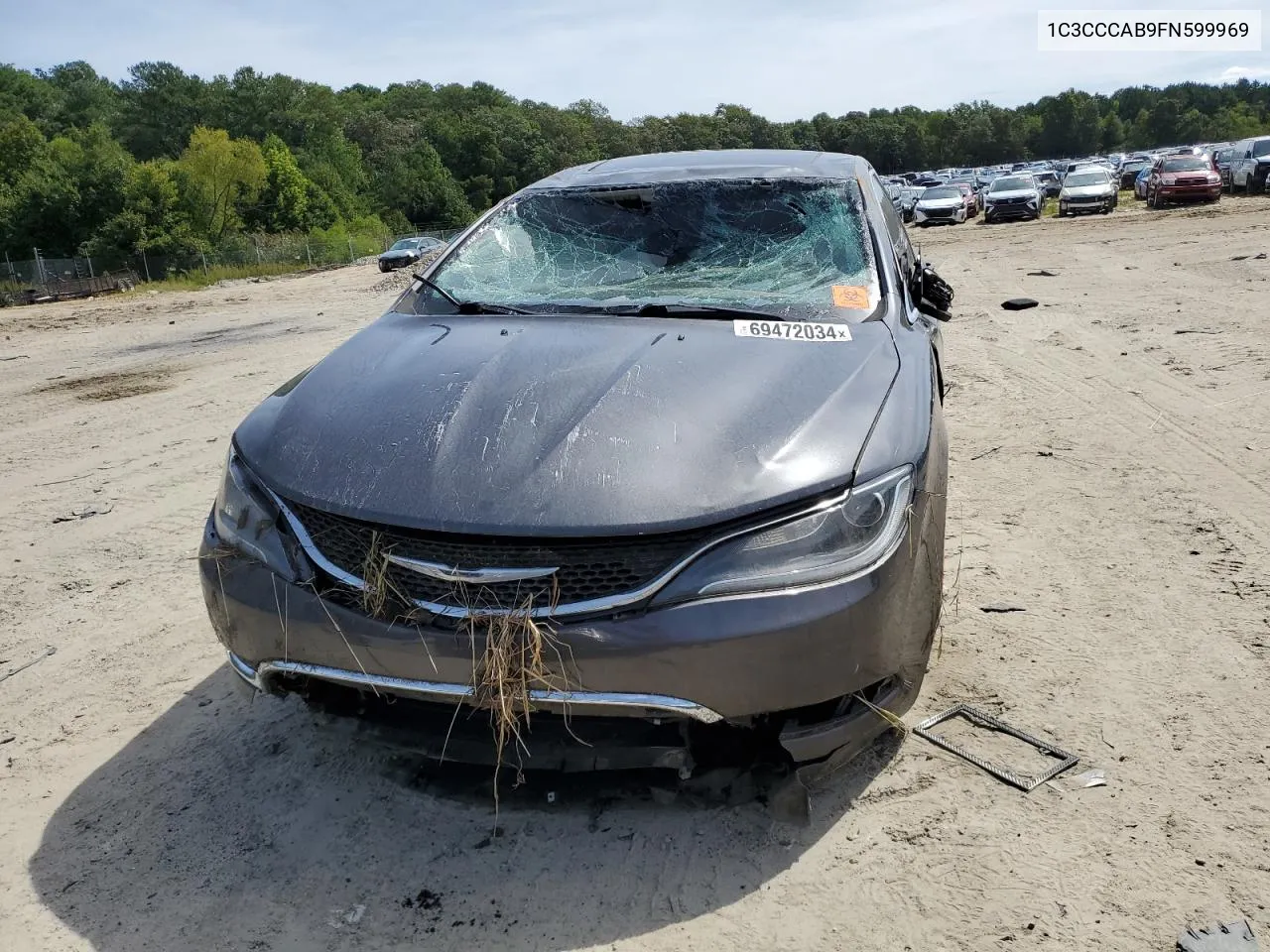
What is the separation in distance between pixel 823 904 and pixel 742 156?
3.05 m

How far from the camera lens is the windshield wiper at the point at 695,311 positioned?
2.93 metres

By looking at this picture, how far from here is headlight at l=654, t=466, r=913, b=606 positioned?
2043 mm

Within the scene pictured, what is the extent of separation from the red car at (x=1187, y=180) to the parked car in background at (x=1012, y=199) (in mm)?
3289

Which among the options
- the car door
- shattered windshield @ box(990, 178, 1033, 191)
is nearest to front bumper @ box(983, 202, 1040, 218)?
shattered windshield @ box(990, 178, 1033, 191)

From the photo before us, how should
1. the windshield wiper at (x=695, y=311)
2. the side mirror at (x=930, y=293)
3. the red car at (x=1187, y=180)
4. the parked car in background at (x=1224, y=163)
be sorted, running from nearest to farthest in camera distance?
the windshield wiper at (x=695, y=311) < the side mirror at (x=930, y=293) < the red car at (x=1187, y=180) < the parked car in background at (x=1224, y=163)

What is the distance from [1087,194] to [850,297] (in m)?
28.6

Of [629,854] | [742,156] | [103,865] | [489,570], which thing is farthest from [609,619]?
[742,156]

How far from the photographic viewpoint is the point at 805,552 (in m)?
2.09

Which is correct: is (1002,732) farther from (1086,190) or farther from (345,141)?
(345,141)

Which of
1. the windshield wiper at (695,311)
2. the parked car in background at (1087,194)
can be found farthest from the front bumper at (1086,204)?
the windshield wiper at (695,311)

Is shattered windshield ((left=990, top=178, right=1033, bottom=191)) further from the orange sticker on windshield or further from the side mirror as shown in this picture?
the orange sticker on windshield

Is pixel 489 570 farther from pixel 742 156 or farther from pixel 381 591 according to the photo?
pixel 742 156

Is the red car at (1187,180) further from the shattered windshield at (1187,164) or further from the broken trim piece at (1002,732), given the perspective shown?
the broken trim piece at (1002,732)

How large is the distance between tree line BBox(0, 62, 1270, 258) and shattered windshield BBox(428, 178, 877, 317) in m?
33.2
